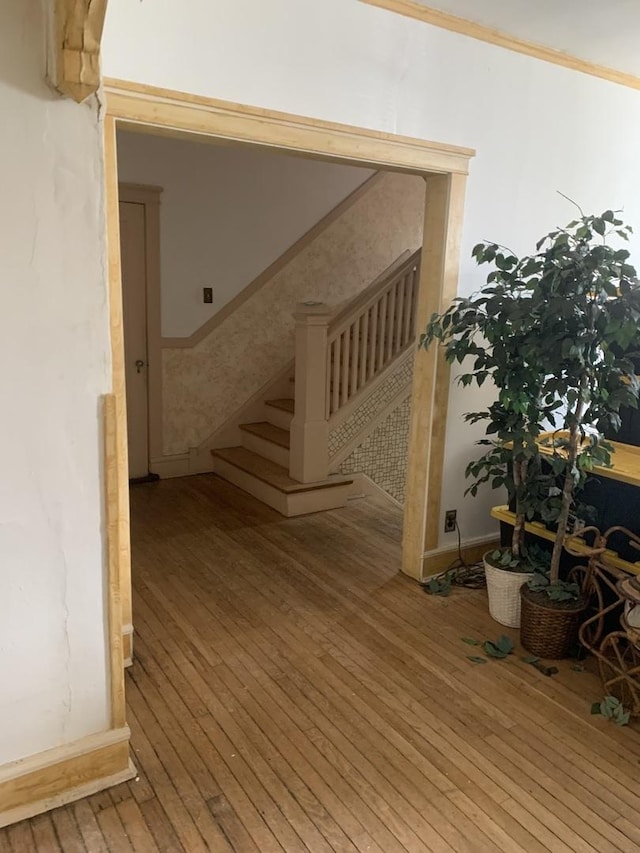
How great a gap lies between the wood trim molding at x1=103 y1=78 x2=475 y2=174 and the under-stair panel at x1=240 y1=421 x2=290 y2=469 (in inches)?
93.8

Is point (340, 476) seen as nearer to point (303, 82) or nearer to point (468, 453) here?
point (468, 453)

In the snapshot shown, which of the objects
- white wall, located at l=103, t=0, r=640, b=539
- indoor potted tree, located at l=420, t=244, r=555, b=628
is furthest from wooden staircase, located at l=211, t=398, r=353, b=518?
indoor potted tree, located at l=420, t=244, r=555, b=628

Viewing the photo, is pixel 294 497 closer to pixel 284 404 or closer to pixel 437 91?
pixel 284 404

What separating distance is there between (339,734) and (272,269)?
A: 3813 millimetres

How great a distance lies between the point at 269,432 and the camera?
16.8ft

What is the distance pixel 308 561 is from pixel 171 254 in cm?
256

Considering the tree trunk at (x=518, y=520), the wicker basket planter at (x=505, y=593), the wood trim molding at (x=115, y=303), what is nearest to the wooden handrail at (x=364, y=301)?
the tree trunk at (x=518, y=520)

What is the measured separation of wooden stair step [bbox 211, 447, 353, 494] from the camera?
4.39 m

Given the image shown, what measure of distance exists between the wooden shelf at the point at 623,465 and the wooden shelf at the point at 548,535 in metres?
0.03

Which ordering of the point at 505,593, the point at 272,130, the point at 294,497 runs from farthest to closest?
the point at 294,497 < the point at 505,593 < the point at 272,130

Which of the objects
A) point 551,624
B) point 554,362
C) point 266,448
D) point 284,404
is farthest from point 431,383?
point 284,404

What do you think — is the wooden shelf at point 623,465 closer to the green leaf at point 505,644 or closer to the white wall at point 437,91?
the white wall at point 437,91

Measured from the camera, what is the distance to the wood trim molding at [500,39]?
2.68 metres

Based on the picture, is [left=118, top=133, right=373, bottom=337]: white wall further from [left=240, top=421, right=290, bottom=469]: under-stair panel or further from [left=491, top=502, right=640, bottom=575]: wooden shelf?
[left=491, top=502, right=640, bottom=575]: wooden shelf
